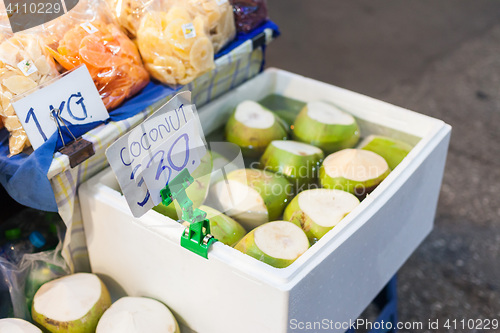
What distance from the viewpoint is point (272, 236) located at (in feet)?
3.25

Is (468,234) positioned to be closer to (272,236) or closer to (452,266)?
(452,266)

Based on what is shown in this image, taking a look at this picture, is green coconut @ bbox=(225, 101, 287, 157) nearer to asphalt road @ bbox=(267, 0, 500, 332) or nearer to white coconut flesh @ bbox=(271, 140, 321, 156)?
white coconut flesh @ bbox=(271, 140, 321, 156)

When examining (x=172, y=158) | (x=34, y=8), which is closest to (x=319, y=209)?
(x=172, y=158)

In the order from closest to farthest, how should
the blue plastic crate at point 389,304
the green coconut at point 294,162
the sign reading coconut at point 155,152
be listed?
the sign reading coconut at point 155,152 < the green coconut at point 294,162 < the blue plastic crate at point 389,304

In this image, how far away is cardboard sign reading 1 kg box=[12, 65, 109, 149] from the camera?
941 mm

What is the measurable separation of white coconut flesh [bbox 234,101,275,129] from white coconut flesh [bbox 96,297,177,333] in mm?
502

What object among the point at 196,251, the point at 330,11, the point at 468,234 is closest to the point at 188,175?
the point at 196,251

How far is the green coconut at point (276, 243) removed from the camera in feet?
3.11

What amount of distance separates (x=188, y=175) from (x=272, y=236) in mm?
208

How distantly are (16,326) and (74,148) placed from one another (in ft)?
1.15

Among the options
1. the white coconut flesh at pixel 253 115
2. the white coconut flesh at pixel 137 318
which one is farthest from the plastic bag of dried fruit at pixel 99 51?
the white coconut flesh at pixel 137 318

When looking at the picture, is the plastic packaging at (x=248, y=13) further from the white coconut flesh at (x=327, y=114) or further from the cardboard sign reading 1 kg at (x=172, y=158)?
the cardboard sign reading 1 kg at (x=172, y=158)

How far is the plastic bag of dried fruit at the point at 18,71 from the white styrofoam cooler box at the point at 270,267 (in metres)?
0.17

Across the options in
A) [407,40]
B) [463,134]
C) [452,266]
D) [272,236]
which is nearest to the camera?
[272,236]
